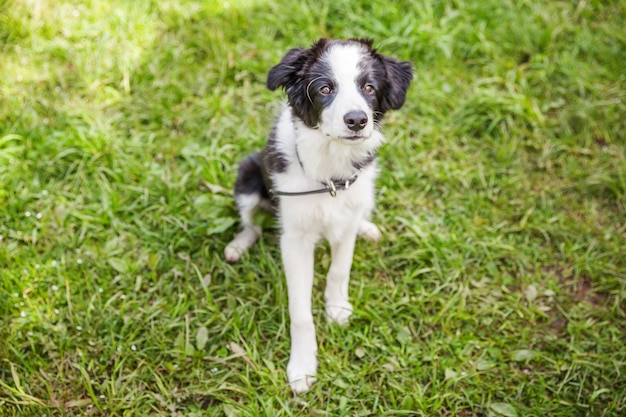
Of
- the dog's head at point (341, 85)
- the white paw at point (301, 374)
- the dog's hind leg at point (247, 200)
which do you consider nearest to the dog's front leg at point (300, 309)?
the white paw at point (301, 374)

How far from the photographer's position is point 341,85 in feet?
8.05

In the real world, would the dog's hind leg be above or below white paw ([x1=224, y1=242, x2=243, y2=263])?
above

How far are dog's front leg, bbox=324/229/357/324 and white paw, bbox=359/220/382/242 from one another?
0.41 m

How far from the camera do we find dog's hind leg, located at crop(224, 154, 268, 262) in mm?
3279

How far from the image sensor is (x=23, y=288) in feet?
10.2

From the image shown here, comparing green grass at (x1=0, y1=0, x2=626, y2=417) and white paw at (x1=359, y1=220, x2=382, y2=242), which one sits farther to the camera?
Result: white paw at (x1=359, y1=220, x2=382, y2=242)

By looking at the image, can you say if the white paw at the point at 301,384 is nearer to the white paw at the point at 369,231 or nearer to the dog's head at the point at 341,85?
the white paw at the point at 369,231

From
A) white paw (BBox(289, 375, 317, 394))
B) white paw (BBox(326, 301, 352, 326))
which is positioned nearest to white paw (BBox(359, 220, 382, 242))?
white paw (BBox(326, 301, 352, 326))

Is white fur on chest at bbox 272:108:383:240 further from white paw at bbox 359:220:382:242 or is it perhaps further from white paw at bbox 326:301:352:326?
white paw at bbox 359:220:382:242

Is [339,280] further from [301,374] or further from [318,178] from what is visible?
[318,178]

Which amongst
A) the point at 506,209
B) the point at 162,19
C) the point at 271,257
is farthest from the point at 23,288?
the point at 506,209

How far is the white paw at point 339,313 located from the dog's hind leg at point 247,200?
2.09 ft

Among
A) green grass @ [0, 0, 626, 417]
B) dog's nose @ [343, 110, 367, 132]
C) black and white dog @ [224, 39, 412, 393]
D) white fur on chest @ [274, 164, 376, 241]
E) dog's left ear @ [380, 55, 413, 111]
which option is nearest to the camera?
dog's nose @ [343, 110, 367, 132]

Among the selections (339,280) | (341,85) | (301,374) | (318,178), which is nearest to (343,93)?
(341,85)
